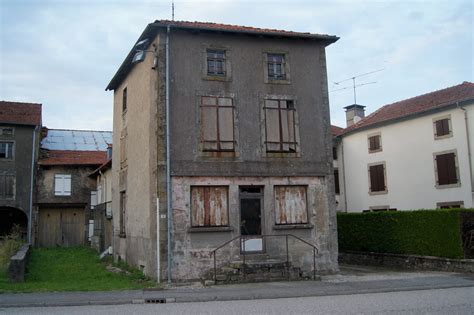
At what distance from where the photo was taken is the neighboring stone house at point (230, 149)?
17.0m

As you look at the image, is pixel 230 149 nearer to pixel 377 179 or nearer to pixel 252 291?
pixel 252 291

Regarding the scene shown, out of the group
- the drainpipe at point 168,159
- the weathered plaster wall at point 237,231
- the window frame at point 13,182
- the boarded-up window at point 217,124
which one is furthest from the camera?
the window frame at point 13,182

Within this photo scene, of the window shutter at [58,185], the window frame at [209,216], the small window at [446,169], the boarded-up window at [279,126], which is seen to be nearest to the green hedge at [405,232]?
the small window at [446,169]

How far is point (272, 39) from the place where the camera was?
61.9 ft

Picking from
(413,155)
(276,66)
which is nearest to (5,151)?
(276,66)

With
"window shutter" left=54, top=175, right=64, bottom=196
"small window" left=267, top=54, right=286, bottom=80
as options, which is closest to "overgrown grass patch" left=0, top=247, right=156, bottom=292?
"small window" left=267, top=54, right=286, bottom=80

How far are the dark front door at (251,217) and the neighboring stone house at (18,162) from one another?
855 inches

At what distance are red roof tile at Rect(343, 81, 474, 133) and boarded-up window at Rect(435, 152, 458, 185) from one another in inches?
107

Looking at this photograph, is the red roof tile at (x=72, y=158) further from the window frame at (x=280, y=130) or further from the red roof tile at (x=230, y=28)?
the window frame at (x=280, y=130)

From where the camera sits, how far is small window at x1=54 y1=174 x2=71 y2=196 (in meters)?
35.8

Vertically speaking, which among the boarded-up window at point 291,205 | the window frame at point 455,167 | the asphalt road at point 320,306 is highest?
the window frame at point 455,167

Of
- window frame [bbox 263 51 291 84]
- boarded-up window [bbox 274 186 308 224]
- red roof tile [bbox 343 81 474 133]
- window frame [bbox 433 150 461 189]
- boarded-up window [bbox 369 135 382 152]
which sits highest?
red roof tile [bbox 343 81 474 133]

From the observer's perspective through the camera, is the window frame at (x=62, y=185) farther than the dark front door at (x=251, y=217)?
Yes

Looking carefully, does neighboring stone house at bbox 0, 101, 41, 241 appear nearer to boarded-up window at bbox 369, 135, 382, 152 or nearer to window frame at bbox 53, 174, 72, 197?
window frame at bbox 53, 174, 72, 197
